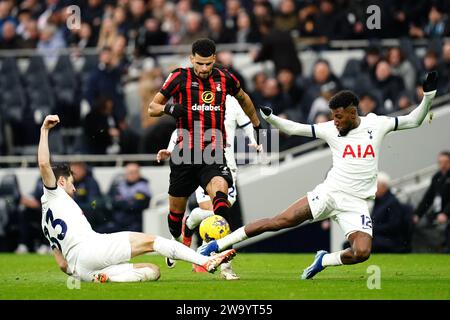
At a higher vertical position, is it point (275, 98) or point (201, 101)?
point (201, 101)

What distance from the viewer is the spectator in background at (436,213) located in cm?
1938

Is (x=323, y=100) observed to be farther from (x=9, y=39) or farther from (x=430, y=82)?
(x=430, y=82)

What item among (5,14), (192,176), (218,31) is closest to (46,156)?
(192,176)

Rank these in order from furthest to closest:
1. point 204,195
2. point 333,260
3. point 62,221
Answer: point 204,195, point 333,260, point 62,221

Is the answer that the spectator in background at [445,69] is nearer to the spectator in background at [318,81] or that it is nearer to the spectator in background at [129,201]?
the spectator in background at [318,81]

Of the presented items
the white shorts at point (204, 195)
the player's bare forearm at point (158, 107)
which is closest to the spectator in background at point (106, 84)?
the white shorts at point (204, 195)

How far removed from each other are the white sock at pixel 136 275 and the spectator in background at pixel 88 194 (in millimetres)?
7402

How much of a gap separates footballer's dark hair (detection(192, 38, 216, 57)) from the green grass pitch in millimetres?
2541

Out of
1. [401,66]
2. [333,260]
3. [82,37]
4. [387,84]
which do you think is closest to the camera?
[333,260]

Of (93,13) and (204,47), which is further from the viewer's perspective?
(93,13)

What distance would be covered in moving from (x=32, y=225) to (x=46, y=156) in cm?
892

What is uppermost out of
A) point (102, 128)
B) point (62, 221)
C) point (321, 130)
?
point (321, 130)

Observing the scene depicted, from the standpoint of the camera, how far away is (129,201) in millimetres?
21156
